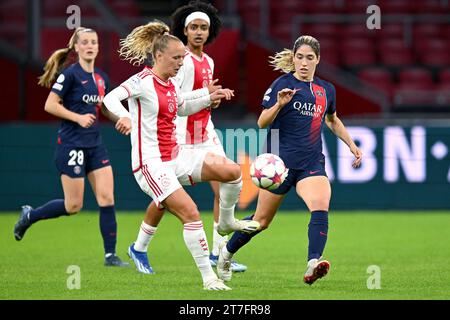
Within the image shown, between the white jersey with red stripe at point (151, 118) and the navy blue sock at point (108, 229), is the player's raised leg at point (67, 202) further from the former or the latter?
the white jersey with red stripe at point (151, 118)

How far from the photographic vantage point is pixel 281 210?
1590 centimetres

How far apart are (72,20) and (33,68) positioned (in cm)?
→ 140

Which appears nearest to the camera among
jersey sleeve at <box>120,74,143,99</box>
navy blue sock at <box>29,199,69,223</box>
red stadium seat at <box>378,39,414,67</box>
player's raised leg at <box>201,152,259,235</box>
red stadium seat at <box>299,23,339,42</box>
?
jersey sleeve at <box>120,74,143,99</box>

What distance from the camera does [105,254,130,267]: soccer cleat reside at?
32.8 feet

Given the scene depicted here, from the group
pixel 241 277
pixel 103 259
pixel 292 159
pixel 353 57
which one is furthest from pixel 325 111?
pixel 353 57

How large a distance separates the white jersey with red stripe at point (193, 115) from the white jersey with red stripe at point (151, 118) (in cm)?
141

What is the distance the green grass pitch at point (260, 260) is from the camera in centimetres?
798

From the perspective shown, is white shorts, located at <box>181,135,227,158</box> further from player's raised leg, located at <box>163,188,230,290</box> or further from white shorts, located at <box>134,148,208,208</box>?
player's raised leg, located at <box>163,188,230,290</box>

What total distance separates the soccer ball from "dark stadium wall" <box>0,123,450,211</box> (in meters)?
7.07

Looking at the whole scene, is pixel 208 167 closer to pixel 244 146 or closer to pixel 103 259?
pixel 103 259

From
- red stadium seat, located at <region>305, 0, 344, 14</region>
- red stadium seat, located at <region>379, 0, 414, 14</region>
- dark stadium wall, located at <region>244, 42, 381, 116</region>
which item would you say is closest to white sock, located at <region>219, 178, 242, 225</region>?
dark stadium wall, located at <region>244, 42, 381, 116</region>
